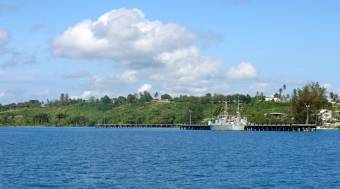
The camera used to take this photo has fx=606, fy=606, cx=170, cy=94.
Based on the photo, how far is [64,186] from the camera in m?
58.9

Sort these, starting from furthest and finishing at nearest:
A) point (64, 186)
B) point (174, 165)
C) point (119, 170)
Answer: point (174, 165) → point (119, 170) → point (64, 186)

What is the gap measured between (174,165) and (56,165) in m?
15.5

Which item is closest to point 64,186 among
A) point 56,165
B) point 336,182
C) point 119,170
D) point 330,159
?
point 119,170

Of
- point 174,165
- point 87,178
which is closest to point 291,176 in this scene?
point 174,165

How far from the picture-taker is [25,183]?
61.4m

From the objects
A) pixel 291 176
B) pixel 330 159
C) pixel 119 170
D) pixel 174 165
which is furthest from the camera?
pixel 330 159

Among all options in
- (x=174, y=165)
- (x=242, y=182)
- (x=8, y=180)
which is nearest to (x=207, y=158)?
(x=174, y=165)

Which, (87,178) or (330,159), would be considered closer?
(87,178)

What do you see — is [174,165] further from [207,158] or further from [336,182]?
[336,182]

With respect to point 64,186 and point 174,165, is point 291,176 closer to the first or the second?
point 174,165

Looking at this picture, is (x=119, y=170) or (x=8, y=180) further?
(x=119, y=170)

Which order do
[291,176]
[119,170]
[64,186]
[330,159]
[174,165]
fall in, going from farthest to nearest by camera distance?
[330,159], [174,165], [119,170], [291,176], [64,186]

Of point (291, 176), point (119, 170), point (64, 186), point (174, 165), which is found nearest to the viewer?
point (64, 186)

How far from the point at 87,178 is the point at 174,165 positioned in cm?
1780
